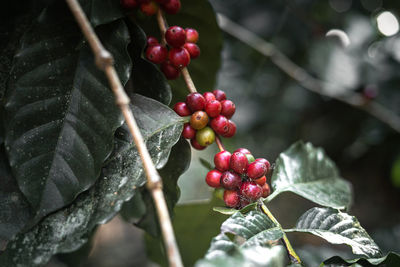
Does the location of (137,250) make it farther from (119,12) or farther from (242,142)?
(119,12)

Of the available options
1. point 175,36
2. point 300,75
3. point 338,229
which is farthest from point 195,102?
point 300,75

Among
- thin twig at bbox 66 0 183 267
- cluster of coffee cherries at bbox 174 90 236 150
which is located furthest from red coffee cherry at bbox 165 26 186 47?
thin twig at bbox 66 0 183 267

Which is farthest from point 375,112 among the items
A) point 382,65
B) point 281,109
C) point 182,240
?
point 182,240

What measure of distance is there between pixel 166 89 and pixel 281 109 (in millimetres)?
1557

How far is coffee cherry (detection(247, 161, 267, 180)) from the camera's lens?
688mm

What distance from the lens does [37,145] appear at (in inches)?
25.1

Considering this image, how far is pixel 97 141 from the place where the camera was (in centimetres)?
64

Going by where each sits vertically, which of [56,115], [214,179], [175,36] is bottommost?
[214,179]

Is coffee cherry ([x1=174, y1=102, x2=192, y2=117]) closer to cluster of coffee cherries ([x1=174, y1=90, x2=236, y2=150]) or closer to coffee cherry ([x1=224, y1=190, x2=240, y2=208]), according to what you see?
cluster of coffee cherries ([x1=174, y1=90, x2=236, y2=150])

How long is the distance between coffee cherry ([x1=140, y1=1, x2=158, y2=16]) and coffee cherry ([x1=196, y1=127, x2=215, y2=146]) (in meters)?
0.27

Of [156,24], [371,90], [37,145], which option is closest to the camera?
[37,145]

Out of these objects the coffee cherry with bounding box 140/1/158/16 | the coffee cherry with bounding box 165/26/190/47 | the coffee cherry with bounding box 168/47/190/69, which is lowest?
the coffee cherry with bounding box 168/47/190/69

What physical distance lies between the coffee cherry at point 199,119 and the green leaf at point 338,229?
26cm

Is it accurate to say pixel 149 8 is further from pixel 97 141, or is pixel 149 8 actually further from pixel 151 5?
pixel 97 141
